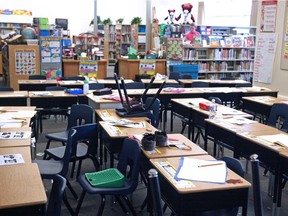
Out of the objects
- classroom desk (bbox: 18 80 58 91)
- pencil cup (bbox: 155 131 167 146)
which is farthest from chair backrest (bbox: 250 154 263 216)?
classroom desk (bbox: 18 80 58 91)

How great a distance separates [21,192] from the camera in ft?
7.22

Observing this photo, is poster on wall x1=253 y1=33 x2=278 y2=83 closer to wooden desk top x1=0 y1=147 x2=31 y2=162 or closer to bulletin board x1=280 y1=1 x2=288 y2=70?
bulletin board x1=280 y1=1 x2=288 y2=70

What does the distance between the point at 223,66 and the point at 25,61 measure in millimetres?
5662

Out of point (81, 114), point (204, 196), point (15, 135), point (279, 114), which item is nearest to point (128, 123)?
point (81, 114)

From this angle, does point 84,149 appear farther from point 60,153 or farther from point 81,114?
point 81,114

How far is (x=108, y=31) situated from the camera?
15.3 meters

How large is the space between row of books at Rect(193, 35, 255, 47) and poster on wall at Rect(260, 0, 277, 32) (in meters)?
3.30

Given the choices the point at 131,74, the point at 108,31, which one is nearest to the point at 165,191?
the point at 131,74

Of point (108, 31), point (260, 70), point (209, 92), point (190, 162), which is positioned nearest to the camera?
point (190, 162)

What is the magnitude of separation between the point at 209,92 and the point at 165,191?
4184mm

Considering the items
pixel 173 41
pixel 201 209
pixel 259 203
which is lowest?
pixel 201 209

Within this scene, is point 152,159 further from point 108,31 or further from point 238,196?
point 108,31

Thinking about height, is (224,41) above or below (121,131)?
above

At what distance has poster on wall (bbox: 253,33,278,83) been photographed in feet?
23.7
